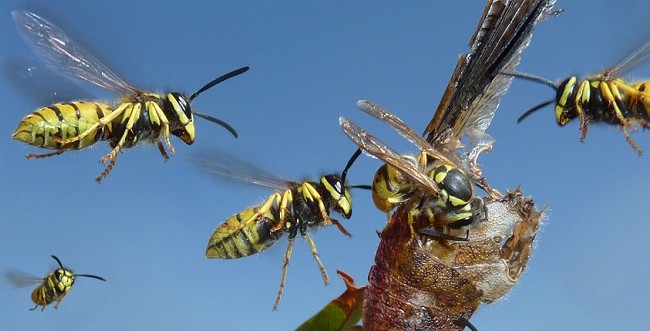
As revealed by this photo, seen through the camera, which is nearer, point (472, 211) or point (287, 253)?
point (472, 211)

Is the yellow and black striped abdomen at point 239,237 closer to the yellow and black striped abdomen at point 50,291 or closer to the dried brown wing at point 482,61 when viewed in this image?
the dried brown wing at point 482,61

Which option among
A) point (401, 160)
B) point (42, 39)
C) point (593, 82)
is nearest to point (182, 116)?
point (42, 39)

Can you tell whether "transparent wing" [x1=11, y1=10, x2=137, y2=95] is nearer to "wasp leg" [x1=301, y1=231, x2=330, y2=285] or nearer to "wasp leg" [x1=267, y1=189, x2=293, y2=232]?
"wasp leg" [x1=267, y1=189, x2=293, y2=232]

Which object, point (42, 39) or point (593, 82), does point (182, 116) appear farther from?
point (593, 82)

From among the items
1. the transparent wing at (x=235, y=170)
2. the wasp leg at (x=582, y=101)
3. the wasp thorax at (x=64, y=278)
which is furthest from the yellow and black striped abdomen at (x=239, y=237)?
the wasp thorax at (x=64, y=278)

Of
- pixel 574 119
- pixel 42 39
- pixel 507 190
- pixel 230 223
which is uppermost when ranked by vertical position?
pixel 574 119

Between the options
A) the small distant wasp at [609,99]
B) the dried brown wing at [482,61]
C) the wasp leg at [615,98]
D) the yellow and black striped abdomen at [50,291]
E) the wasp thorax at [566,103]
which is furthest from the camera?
the yellow and black striped abdomen at [50,291]

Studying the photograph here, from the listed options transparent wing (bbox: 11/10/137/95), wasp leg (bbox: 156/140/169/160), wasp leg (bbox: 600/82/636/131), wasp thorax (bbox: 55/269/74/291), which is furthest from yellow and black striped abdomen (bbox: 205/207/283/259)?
wasp thorax (bbox: 55/269/74/291)

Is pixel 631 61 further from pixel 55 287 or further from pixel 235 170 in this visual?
pixel 55 287
